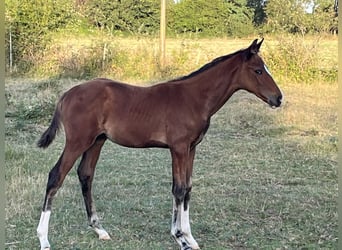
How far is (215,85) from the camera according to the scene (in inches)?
151

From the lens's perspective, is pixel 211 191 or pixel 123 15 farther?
pixel 123 15

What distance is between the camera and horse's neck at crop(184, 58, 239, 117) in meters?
3.82

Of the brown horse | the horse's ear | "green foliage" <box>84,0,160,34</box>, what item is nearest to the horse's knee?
the brown horse

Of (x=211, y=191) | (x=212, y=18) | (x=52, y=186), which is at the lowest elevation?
(x=211, y=191)

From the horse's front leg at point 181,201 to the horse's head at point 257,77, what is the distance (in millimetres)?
674

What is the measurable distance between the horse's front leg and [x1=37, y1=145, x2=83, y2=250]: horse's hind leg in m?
0.70

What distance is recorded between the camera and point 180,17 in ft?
50.9

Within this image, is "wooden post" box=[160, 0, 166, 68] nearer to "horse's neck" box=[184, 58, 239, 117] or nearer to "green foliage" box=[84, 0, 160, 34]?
"green foliage" box=[84, 0, 160, 34]

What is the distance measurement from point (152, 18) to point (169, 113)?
39.3 feet

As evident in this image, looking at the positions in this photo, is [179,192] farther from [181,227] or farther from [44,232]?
[44,232]

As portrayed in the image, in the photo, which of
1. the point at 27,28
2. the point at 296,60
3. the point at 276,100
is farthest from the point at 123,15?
the point at 276,100

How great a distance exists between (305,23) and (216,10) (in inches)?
129

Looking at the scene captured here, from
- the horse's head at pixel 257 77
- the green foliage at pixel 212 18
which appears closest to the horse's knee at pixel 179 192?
the horse's head at pixel 257 77

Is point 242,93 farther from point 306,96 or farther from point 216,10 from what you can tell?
point 216,10
